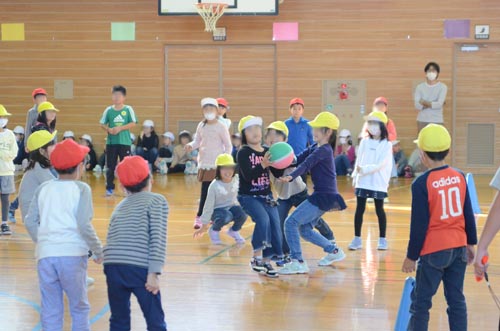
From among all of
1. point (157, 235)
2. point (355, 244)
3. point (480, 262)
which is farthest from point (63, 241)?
point (355, 244)

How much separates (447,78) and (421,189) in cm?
1358

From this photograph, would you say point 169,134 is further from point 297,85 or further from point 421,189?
point 421,189

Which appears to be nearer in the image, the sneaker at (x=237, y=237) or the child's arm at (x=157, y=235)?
the child's arm at (x=157, y=235)

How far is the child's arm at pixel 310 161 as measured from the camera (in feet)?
24.5

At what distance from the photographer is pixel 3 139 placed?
970cm

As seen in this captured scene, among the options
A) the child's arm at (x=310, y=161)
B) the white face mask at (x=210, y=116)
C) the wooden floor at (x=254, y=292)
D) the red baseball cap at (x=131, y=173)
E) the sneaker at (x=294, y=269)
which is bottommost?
the wooden floor at (x=254, y=292)

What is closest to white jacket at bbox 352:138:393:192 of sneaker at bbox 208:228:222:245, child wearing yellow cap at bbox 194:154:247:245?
child wearing yellow cap at bbox 194:154:247:245

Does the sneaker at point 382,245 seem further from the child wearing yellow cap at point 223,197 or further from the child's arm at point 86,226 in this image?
the child's arm at point 86,226

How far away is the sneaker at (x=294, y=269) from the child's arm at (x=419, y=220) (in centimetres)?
284

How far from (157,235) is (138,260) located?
→ 0.18 m

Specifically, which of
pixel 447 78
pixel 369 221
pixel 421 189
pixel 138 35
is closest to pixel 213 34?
pixel 138 35

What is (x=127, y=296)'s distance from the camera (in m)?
4.85

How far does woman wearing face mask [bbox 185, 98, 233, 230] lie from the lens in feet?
33.7

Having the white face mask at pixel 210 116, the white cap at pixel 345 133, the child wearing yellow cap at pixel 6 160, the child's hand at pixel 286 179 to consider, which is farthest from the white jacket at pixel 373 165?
the white cap at pixel 345 133
